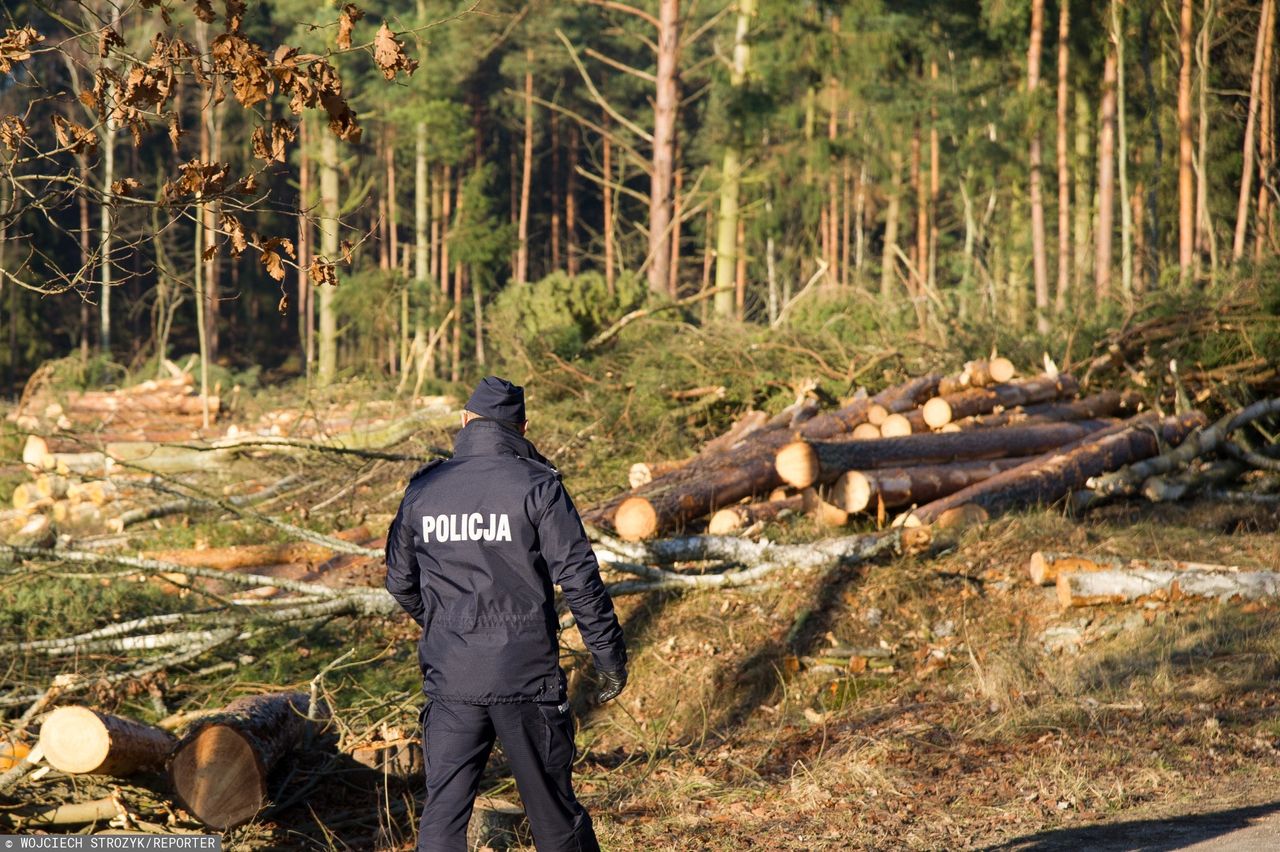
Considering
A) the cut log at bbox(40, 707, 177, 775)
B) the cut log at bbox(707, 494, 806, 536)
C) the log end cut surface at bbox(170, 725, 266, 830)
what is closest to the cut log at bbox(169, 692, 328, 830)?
the log end cut surface at bbox(170, 725, 266, 830)

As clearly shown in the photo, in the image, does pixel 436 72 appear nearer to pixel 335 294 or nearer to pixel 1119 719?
pixel 335 294

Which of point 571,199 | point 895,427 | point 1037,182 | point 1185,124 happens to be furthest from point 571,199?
point 895,427

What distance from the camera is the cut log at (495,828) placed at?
203 inches

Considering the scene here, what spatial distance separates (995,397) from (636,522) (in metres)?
4.49

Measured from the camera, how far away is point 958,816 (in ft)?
17.5

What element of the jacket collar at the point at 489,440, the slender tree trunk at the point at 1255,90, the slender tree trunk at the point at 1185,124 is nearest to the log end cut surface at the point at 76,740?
the jacket collar at the point at 489,440

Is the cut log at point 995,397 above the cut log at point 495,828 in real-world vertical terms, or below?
above

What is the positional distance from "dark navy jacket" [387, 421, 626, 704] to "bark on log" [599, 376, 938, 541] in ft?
13.4

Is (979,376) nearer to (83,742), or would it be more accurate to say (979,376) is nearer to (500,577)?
(500,577)

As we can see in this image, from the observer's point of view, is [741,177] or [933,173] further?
[933,173]

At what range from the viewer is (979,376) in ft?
37.7

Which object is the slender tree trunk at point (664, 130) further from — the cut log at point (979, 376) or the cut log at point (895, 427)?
the cut log at point (895, 427)

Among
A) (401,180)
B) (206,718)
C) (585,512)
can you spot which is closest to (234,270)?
(401,180)

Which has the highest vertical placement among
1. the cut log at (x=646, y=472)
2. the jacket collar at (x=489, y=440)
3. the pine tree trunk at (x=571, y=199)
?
the jacket collar at (x=489, y=440)
